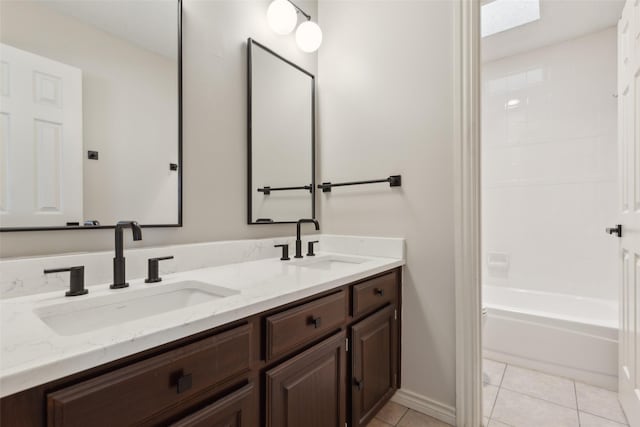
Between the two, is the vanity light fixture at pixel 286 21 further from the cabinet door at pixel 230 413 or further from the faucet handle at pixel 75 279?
the cabinet door at pixel 230 413

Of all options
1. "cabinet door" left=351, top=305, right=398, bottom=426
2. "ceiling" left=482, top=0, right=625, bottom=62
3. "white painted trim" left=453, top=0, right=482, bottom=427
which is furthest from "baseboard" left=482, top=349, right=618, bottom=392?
"ceiling" left=482, top=0, right=625, bottom=62

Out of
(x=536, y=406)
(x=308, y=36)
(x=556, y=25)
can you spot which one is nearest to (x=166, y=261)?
(x=308, y=36)

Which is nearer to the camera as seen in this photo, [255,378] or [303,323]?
[255,378]

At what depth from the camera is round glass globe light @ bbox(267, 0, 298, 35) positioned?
160 cm

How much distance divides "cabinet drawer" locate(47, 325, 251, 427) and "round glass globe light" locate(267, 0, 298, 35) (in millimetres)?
1519

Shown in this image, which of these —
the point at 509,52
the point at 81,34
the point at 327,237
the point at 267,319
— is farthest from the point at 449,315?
the point at 509,52

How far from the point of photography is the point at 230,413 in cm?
76

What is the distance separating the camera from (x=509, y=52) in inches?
111

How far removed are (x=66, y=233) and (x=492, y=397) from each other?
2.16 metres

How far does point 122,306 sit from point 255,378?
473 millimetres

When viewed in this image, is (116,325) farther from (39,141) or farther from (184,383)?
(39,141)

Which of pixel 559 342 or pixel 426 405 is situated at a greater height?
pixel 559 342

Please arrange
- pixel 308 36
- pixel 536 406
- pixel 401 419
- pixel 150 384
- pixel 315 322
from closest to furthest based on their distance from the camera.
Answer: pixel 150 384 < pixel 315 322 < pixel 401 419 < pixel 536 406 < pixel 308 36

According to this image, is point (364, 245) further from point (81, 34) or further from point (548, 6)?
point (548, 6)
